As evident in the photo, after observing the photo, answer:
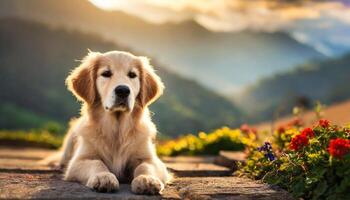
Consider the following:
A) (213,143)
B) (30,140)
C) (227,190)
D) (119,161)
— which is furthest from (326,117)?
(227,190)

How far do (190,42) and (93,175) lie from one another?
78828 millimetres

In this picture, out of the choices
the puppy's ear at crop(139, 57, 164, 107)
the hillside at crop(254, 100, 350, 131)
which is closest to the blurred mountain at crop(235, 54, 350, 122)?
the hillside at crop(254, 100, 350, 131)

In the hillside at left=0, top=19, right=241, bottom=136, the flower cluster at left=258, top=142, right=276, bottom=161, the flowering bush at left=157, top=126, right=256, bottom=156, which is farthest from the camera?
the hillside at left=0, top=19, right=241, bottom=136

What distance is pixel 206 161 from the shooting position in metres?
7.31

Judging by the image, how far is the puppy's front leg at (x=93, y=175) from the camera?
3.96 m

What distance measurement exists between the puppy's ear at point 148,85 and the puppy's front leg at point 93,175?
86 cm

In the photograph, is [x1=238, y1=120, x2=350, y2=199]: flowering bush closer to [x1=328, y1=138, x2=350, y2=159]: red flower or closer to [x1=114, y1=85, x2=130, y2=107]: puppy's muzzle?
[x1=328, y1=138, x2=350, y2=159]: red flower

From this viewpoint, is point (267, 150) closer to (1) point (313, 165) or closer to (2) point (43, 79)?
(1) point (313, 165)

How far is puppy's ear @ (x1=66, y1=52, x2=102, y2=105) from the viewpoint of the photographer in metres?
5.20

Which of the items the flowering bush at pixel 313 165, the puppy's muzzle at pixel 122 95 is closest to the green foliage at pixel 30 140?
the puppy's muzzle at pixel 122 95

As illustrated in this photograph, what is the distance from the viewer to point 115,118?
505 cm

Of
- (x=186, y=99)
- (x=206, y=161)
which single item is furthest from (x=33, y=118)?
(x=206, y=161)

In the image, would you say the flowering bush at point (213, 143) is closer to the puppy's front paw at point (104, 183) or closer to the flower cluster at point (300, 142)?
the flower cluster at point (300, 142)

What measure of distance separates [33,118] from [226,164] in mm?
22137
